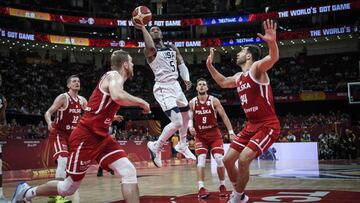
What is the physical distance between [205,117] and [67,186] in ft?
14.7

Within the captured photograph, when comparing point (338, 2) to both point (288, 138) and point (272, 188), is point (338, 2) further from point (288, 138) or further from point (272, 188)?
point (272, 188)

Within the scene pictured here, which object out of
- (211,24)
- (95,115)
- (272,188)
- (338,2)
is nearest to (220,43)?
(211,24)

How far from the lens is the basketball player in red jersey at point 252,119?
604 centimetres

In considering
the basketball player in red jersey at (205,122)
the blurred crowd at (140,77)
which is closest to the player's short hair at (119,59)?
the basketball player in red jersey at (205,122)

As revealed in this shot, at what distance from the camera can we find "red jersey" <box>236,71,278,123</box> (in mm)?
6289

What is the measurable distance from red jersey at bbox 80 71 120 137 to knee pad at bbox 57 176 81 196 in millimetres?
728

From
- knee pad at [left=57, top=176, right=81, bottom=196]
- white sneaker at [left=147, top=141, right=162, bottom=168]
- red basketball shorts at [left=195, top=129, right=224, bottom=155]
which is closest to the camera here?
knee pad at [left=57, top=176, right=81, bottom=196]

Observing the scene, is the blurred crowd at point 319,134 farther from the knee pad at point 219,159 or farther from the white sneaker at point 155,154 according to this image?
the white sneaker at point 155,154

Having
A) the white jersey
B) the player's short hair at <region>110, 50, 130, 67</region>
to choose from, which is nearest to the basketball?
the white jersey

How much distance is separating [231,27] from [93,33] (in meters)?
14.1

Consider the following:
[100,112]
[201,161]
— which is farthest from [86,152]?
[201,161]

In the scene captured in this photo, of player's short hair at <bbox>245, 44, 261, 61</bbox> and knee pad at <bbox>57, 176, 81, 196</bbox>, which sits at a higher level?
player's short hair at <bbox>245, 44, 261, 61</bbox>

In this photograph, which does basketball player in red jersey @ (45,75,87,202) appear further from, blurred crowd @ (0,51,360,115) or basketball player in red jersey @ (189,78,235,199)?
blurred crowd @ (0,51,360,115)

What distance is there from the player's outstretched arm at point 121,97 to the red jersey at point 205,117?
435 cm
